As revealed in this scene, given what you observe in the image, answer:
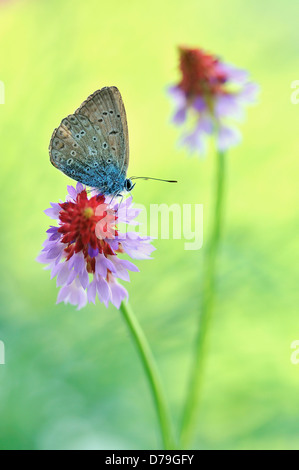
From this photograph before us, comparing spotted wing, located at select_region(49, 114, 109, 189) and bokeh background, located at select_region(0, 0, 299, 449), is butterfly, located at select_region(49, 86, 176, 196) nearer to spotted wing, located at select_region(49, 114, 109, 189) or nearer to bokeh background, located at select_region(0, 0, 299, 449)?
spotted wing, located at select_region(49, 114, 109, 189)

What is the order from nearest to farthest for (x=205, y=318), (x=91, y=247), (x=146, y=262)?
(x=91, y=247)
(x=205, y=318)
(x=146, y=262)

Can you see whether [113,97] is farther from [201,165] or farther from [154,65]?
[154,65]

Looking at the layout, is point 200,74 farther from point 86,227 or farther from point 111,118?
point 86,227

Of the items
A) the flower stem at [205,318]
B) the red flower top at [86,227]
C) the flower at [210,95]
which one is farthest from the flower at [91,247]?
the flower at [210,95]

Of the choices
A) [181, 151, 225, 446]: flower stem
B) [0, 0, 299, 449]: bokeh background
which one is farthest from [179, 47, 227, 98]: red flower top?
[0, 0, 299, 449]: bokeh background

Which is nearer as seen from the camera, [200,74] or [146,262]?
[200,74]

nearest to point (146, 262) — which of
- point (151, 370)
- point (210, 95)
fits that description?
point (210, 95)

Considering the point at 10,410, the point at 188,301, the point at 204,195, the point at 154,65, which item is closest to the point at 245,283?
the point at 188,301
